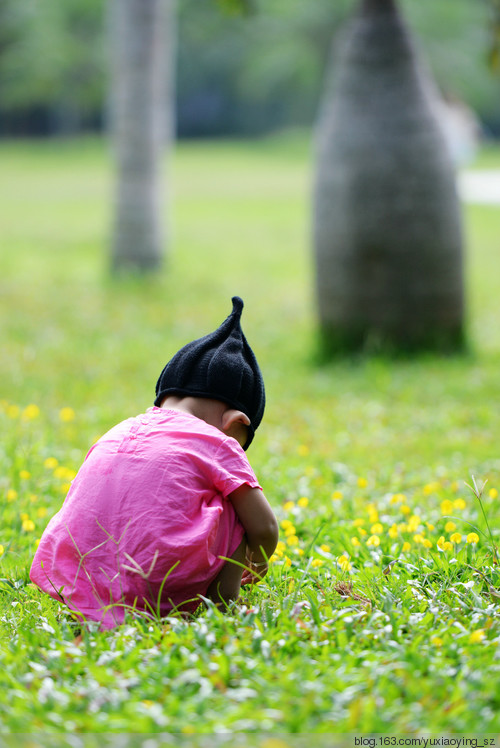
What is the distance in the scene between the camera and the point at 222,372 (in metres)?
2.84

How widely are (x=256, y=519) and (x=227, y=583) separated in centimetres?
22

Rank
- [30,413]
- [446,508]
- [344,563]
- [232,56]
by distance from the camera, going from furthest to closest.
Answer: [232,56]
[30,413]
[446,508]
[344,563]

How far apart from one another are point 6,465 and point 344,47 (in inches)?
187

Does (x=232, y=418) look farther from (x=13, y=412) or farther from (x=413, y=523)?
(x=13, y=412)

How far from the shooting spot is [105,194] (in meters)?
26.3


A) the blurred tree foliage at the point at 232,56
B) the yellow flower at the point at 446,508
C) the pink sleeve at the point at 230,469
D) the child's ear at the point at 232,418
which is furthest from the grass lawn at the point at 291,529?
the blurred tree foliage at the point at 232,56

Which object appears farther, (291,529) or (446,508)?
(446,508)

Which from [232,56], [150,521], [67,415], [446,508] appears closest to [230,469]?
[150,521]

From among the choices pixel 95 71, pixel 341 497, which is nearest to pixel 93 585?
pixel 341 497

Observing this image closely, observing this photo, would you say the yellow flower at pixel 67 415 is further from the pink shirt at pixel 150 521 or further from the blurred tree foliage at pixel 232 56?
the blurred tree foliage at pixel 232 56

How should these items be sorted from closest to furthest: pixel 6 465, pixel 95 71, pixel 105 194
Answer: pixel 6 465 → pixel 105 194 → pixel 95 71

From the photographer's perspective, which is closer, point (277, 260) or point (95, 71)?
point (277, 260)

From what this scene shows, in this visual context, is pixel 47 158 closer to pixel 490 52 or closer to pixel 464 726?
pixel 490 52

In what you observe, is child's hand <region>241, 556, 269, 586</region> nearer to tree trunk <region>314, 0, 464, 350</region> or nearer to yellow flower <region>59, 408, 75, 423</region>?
yellow flower <region>59, 408, 75, 423</region>
